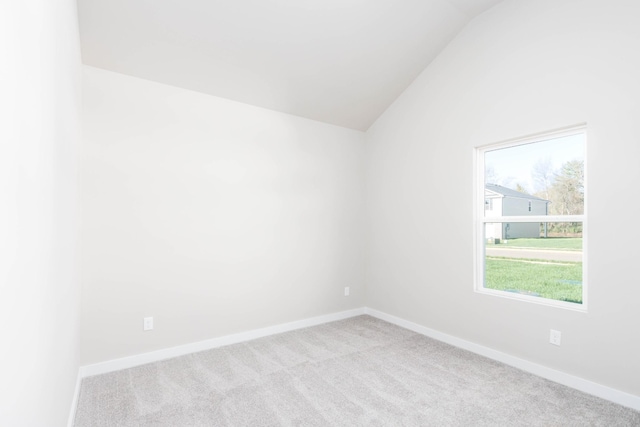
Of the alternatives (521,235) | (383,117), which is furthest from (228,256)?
(521,235)

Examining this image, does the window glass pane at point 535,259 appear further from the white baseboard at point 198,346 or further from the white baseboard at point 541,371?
the white baseboard at point 198,346

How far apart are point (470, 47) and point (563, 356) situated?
2814 millimetres

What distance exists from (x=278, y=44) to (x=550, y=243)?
9.45 feet

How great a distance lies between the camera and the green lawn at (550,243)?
8.64ft

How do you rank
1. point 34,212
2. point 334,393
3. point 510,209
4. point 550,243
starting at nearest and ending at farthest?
point 34,212, point 334,393, point 550,243, point 510,209

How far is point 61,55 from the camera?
Answer: 1619 mm

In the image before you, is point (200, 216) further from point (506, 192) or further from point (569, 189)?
point (569, 189)

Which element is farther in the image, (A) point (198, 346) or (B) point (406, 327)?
(B) point (406, 327)

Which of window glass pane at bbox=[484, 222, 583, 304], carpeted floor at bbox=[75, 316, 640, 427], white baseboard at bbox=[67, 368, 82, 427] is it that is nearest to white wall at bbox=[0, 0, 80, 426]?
white baseboard at bbox=[67, 368, 82, 427]

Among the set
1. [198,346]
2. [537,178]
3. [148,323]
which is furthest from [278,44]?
[198,346]

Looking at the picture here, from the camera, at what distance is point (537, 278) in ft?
9.50

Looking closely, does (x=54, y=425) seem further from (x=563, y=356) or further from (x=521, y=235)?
(x=521, y=235)

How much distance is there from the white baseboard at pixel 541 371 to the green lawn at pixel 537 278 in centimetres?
57

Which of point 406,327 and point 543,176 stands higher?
point 543,176
